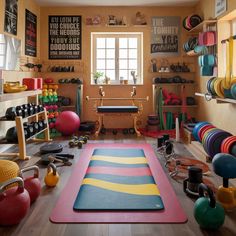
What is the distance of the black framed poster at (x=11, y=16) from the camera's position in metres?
4.58

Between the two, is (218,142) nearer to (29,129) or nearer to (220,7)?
(220,7)

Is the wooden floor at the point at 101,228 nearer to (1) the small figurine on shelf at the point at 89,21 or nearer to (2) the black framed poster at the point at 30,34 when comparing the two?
(2) the black framed poster at the point at 30,34

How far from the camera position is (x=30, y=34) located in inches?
227

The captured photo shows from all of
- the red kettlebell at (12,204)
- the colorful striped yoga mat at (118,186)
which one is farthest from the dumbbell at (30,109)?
the red kettlebell at (12,204)

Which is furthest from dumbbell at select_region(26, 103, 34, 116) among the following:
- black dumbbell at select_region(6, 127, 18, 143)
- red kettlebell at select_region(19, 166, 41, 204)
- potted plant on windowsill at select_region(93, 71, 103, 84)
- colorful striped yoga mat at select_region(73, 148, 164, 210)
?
potted plant on windowsill at select_region(93, 71, 103, 84)

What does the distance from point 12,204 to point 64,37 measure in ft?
15.9

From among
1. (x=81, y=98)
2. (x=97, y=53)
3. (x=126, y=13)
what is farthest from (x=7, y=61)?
(x=126, y=13)

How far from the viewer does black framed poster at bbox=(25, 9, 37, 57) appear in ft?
18.2

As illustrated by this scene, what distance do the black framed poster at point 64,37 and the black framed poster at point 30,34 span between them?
41 cm

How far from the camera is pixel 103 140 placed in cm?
538

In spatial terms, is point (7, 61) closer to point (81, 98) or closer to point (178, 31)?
point (81, 98)

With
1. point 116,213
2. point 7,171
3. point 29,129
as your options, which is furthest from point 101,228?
point 29,129

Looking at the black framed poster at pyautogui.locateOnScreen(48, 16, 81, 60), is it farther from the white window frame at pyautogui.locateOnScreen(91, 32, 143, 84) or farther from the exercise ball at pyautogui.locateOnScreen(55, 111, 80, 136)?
the exercise ball at pyautogui.locateOnScreen(55, 111, 80, 136)

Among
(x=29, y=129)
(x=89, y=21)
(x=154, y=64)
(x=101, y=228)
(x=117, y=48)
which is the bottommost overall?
(x=101, y=228)
